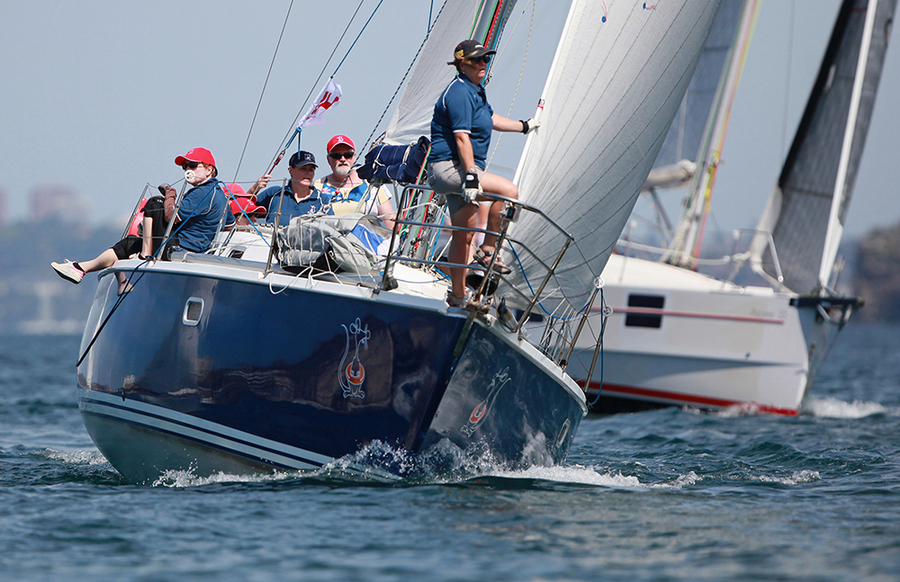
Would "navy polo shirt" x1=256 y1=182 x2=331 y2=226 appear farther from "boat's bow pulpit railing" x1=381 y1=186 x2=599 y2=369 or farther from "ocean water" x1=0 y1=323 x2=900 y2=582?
"ocean water" x1=0 y1=323 x2=900 y2=582

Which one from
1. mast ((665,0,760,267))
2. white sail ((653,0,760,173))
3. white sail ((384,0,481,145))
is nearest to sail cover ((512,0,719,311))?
white sail ((384,0,481,145))

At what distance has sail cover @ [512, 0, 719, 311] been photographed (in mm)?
6125

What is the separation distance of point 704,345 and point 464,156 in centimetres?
925

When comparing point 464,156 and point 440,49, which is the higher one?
point 440,49

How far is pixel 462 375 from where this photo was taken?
218 inches

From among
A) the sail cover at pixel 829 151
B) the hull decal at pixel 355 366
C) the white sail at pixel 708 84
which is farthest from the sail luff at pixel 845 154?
the hull decal at pixel 355 366

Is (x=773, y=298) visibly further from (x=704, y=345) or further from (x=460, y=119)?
(x=460, y=119)

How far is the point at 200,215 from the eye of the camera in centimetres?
702

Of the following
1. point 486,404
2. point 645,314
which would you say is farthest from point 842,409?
point 486,404

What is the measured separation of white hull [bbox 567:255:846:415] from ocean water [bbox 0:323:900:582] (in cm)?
581

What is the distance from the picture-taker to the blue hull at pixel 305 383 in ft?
18.1

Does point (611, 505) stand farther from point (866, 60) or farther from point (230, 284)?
point (866, 60)

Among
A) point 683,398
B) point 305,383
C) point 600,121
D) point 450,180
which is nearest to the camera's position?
point 450,180

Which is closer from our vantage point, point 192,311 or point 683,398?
point 192,311
